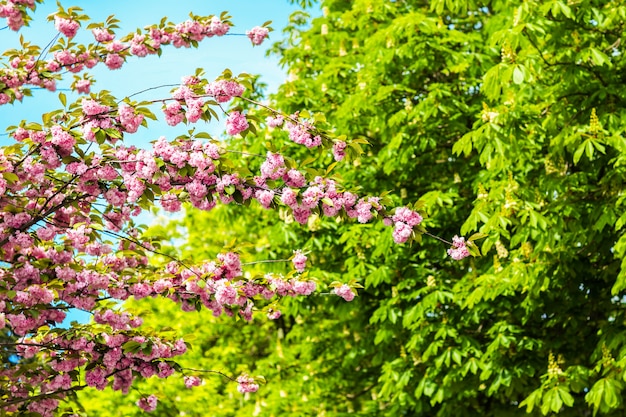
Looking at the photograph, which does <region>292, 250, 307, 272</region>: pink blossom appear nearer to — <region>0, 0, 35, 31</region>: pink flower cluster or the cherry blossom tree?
the cherry blossom tree

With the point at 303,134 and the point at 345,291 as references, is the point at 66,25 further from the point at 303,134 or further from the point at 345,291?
the point at 345,291

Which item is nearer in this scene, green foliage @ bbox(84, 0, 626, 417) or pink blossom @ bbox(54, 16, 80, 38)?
pink blossom @ bbox(54, 16, 80, 38)

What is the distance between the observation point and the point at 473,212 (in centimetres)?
1029

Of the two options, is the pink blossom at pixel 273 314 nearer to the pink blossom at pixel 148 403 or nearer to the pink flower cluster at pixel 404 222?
the pink blossom at pixel 148 403

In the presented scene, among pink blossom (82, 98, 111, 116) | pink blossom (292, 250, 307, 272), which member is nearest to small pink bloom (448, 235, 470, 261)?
pink blossom (292, 250, 307, 272)

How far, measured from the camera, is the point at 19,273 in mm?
6820

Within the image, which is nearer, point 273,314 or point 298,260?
point 298,260

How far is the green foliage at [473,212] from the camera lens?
33.2ft

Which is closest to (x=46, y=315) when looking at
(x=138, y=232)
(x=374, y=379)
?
(x=138, y=232)

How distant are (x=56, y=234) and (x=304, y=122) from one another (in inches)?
94.2

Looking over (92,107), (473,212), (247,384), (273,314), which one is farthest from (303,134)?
(473,212)

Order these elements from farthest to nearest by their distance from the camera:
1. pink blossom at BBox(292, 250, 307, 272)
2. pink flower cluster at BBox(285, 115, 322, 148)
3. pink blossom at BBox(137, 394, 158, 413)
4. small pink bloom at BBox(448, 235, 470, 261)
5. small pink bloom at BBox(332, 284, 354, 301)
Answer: pink blossom at BBox(137, 394, 158, 413), small pink bloom at BBox(332, 284, 354, 301), pink blossom at BBox(292, 250, 307, 272), small pink bloom at BBox(448, 235, 470, 261), pink flower cluster at BBox(285, 115, 322, 148)

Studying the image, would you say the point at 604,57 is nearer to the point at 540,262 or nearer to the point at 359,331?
the point at 540,262

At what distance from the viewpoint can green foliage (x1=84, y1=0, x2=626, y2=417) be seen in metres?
10.1
